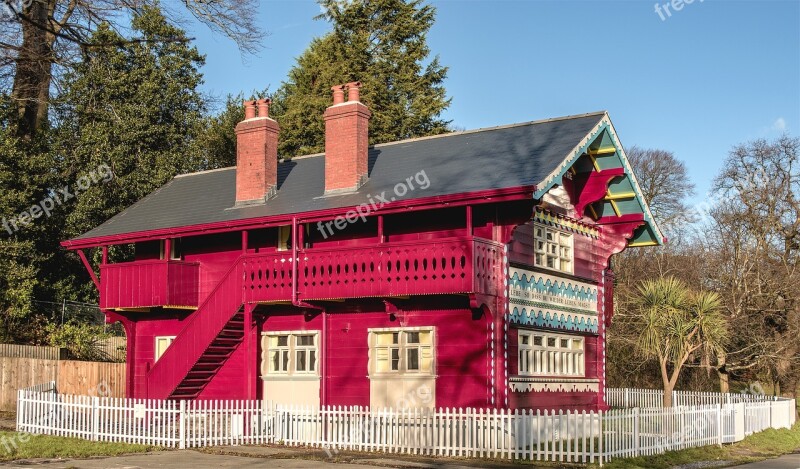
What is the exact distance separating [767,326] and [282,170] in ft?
77.7

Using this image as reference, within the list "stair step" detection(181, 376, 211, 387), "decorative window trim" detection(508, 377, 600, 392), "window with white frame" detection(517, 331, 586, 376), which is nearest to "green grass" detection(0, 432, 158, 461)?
"stair step" detection(181, 376, 211, 387)

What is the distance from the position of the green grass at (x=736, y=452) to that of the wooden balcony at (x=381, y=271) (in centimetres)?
515

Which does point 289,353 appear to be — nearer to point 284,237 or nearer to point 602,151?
point 284,237

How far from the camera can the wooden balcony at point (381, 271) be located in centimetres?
2164

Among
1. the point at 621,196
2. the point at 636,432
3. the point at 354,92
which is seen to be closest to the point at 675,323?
the point at 621,196

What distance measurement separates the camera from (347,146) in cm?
2658

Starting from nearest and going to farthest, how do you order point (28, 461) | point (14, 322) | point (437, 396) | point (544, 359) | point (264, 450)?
point (28, 461) < point (264, 450) < point (437, 396) < point (544, 359) < point (14, 322)

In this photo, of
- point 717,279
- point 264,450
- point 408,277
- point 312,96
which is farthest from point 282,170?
point 717,279

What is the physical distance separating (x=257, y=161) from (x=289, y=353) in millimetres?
6096

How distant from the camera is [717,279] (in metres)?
44.3

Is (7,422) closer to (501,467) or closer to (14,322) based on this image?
(14,322)

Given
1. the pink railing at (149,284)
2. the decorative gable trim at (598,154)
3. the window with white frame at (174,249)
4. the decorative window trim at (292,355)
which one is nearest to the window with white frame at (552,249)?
the decorative gable trim at (598,154)

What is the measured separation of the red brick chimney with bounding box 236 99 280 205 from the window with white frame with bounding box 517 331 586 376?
916 cm

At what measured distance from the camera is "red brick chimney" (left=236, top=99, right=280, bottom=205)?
93.2 feet
